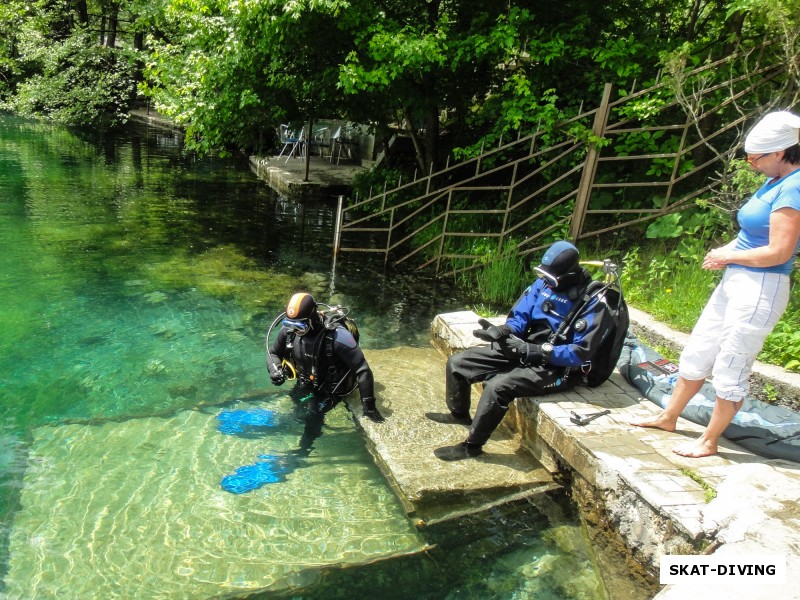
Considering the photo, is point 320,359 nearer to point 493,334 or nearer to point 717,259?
point 493,334

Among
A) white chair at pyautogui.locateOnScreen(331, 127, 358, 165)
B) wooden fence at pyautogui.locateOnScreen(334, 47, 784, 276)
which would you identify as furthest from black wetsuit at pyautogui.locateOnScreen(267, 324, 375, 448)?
white chair at pyautogui.locateOnScreen(331, 127, 358, 165)

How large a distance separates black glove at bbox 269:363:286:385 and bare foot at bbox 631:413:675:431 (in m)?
2.45

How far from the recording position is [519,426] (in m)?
4.68

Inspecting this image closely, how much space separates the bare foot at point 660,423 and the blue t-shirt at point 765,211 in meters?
1.10

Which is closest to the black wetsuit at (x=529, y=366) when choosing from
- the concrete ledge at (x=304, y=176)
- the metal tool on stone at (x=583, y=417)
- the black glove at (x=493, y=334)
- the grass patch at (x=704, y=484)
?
the black glove at (x=493, y=334)

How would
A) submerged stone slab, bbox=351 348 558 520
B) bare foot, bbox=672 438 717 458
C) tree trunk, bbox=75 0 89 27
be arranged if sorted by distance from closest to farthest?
bare foot, bbox=672 438 717 458 < submerged stone slab, bbox=351 348 558 520 < tree trunk, bbox=75 0 89 27

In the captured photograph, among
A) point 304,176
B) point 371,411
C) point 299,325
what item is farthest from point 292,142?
point 371,411

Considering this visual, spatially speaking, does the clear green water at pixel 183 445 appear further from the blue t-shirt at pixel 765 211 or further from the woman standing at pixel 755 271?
the blue t-shirt at pixel 765 211

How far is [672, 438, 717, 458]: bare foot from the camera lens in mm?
3635

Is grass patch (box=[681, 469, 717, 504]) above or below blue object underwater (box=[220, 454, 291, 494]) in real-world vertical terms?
above

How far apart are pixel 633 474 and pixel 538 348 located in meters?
1.03

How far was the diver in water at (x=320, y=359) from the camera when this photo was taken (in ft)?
15.1

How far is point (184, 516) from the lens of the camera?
380 centimetres

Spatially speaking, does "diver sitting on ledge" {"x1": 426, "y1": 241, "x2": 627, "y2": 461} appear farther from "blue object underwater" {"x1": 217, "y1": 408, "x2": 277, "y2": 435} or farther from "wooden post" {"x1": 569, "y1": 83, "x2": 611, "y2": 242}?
"wooden post" {"x1": 569, "y1": 83, "x2": 611, "y2": 242}
